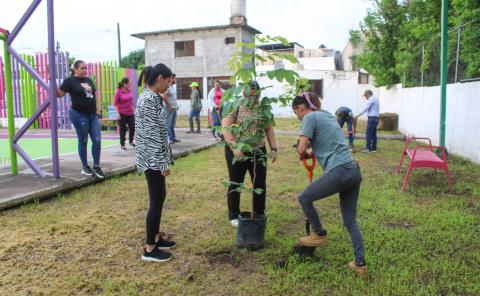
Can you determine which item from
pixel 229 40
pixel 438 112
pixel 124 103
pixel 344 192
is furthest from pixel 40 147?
pixel 229 40

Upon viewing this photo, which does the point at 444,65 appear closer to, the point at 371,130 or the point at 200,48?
the point at 371,130

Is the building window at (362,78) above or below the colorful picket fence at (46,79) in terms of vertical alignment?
above

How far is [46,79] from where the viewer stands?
48.1 ft

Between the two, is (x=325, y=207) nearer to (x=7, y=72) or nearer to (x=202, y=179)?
(x=202, y=179)

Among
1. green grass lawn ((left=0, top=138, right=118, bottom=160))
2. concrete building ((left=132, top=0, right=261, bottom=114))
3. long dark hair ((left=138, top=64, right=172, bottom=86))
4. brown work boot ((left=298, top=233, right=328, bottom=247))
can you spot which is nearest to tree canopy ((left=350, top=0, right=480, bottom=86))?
brown work boot ((left=298, top=233, right=328, bottom=247))

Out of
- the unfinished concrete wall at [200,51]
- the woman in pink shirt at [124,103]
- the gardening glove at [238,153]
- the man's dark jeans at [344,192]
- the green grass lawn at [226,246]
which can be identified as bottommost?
the green grass lawn at [226,246]

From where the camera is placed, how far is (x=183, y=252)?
378 centimetres

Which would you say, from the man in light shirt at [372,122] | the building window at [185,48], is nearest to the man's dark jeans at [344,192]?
the man in light shirt at [372,122]

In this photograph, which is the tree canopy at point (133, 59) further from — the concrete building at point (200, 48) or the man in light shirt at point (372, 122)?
the man in light shirt at point (372, 122)

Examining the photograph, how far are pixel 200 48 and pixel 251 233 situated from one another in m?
24.8

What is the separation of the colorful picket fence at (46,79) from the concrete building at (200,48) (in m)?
11.6

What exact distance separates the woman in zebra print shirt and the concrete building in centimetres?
2298

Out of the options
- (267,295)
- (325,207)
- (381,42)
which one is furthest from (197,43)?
(267,295)

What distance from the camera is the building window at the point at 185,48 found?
2766 cm
